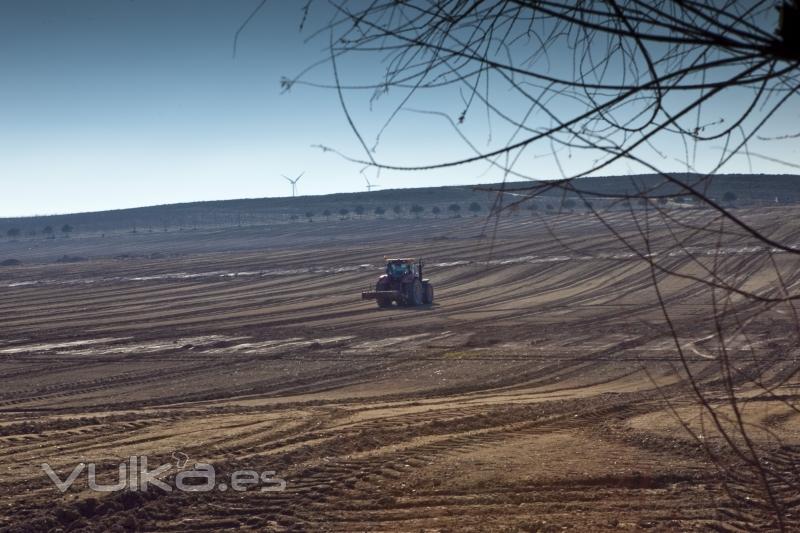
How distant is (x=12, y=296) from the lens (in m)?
50.8

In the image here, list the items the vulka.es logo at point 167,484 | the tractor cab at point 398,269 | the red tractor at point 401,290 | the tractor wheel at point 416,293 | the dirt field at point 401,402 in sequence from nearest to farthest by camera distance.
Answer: the dirt field at point 401,402, the vulka.es logo at point 167,484, the red tractor at point 401,290, the tractor wheel at point 416,293, the tractor cab at point 398,269

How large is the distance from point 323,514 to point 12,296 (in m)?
47.1

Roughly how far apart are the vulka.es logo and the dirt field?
126mm

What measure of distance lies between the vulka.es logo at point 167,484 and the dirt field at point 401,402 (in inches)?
5.0

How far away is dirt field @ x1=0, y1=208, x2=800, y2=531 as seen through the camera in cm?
868

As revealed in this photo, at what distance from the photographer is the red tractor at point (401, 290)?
121 feet

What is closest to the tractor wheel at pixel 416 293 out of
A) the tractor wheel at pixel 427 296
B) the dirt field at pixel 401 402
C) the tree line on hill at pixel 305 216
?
the tractor wheel at pixel 427 296

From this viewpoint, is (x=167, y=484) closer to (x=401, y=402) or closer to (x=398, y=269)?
(x=401, y=402)

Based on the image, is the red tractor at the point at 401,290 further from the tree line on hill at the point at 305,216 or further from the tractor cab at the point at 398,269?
the tree line on hill at the point at 305,216

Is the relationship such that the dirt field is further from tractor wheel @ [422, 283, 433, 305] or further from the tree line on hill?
the tree line on hill

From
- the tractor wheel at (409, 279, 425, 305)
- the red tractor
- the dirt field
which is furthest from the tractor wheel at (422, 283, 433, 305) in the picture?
the dirt field

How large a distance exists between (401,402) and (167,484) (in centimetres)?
745

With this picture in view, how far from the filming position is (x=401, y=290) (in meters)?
37.1

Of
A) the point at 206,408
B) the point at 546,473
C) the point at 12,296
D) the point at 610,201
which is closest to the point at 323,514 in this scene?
the point at 546,473
